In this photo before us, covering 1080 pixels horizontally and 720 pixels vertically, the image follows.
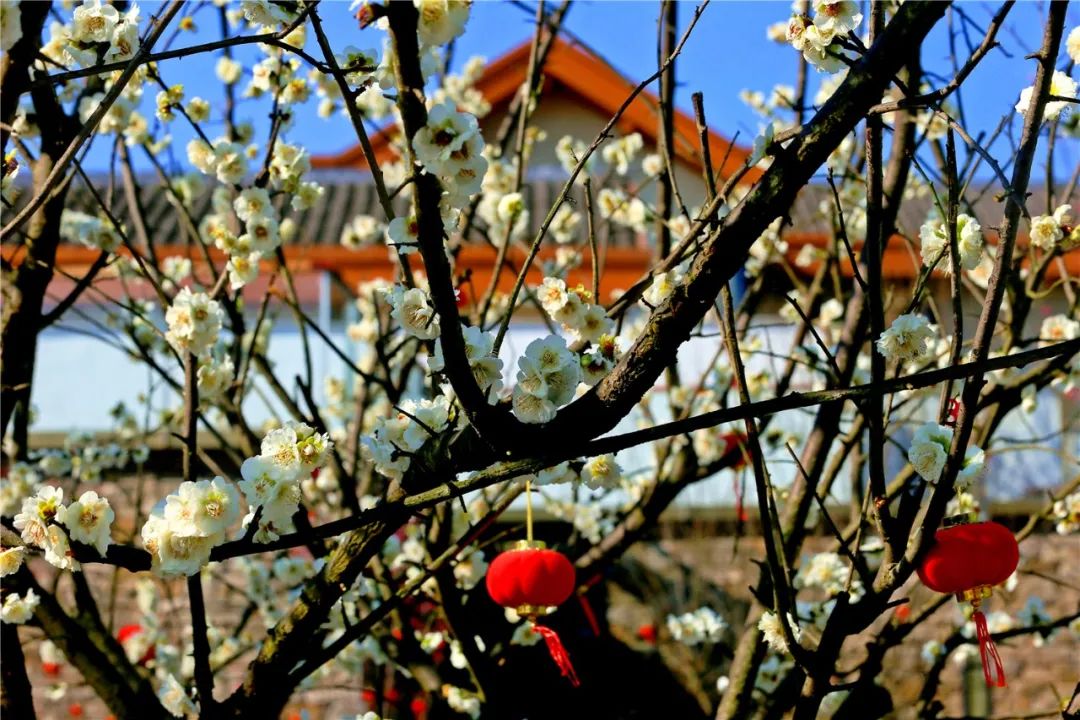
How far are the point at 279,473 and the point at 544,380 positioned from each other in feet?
1.28

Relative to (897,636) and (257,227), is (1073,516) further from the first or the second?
(257,227)

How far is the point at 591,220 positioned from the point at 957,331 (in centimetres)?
65

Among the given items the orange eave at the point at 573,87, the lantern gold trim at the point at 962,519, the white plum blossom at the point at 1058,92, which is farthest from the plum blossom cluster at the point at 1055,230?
the orange eave at the point at 573,87

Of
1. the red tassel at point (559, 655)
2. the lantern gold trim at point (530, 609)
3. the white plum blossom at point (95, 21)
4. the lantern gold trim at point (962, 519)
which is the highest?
the white plum blossom at point (95, 21)

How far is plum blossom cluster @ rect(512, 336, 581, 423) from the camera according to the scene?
1.39 m

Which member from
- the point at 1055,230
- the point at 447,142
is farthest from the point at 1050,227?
the point at 447,142

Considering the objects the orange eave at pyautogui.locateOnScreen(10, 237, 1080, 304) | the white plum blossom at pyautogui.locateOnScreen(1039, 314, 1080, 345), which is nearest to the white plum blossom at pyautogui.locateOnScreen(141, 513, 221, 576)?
the white plum blossom at pyautogui.locateOnScreen(1039, 314, 1080, 345)

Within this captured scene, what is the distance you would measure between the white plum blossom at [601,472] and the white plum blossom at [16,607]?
105 cm

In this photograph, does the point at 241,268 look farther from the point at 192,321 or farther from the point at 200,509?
the point at 200,509

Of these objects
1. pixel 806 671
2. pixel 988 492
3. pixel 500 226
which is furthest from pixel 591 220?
pixel 988 492

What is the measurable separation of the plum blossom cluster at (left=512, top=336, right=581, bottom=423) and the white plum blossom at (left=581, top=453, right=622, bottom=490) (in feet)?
1.66

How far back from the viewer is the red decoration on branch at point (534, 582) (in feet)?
6.05

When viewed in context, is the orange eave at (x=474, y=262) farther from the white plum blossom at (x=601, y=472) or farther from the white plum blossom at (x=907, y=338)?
the white plum blossom at (x=907, y=338)

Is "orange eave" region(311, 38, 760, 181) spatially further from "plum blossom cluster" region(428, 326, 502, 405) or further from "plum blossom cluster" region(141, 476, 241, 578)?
"plum blossom cluster" region(141, 476, 241, 578)
